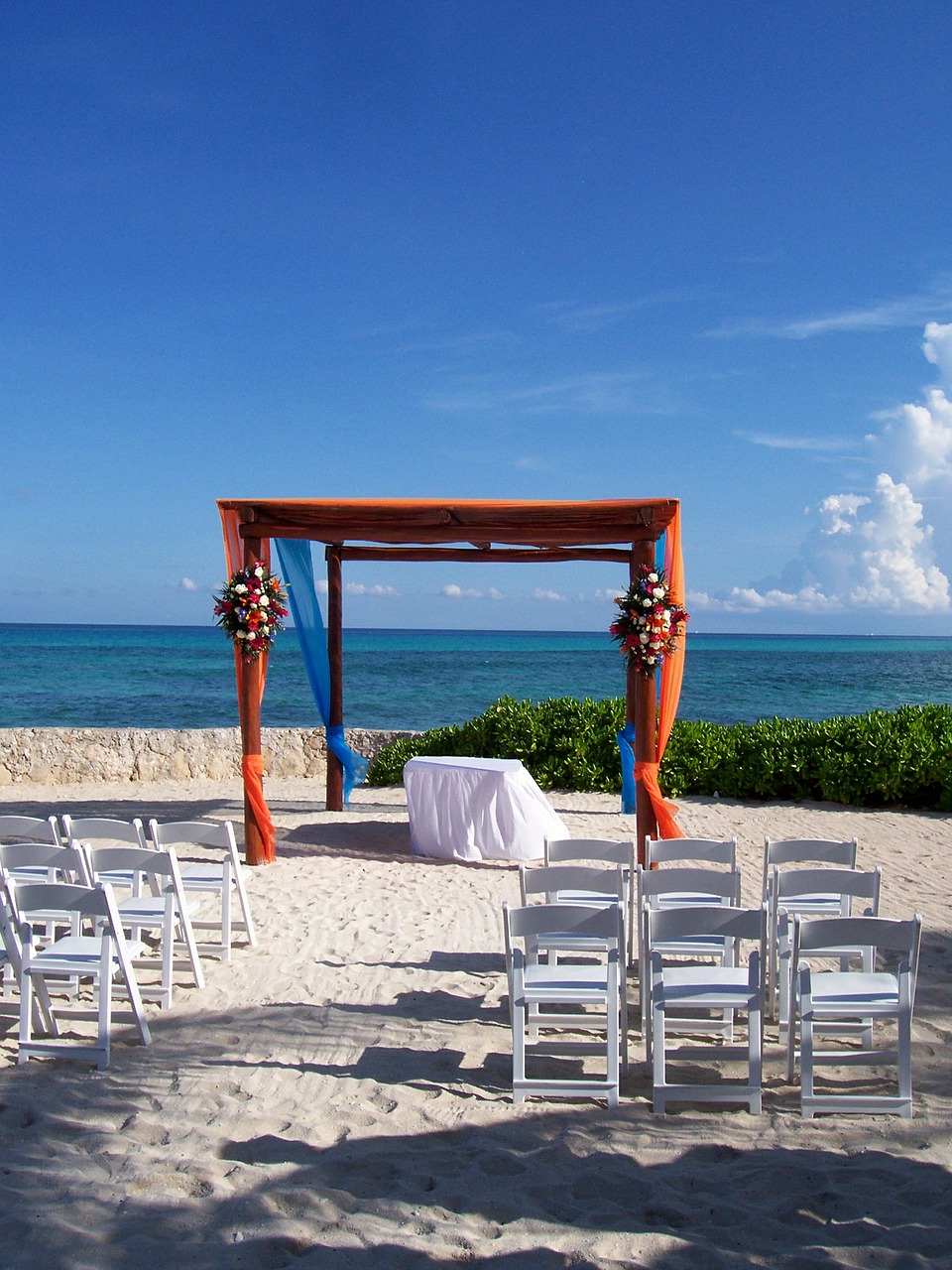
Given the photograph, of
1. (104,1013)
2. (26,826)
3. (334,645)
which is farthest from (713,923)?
(334,645)

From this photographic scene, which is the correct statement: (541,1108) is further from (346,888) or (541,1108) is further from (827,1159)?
(346,888)

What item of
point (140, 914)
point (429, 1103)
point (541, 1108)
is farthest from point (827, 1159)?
point (140, 914)

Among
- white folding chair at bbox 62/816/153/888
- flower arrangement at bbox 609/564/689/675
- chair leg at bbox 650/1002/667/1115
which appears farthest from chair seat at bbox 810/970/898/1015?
flower arrangement at bbox 609/564/689/675

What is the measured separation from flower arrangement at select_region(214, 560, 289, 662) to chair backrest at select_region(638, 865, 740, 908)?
4140mm

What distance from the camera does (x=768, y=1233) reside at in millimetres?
2828

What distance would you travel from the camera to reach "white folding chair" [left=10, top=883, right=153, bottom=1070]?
3998mm

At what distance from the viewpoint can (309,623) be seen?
9.48m

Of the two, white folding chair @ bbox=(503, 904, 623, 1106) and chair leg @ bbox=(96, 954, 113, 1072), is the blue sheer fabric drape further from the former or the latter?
white folding chair @ bbox=(503, 904, 623, 1106)

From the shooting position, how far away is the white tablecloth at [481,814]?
7.98 meters

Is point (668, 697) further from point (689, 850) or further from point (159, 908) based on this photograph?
point (159, 908)

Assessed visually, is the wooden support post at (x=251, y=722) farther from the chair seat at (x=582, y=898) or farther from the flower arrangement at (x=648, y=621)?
the chair seat at (x=582, y=898)

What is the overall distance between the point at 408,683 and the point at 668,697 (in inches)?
1136

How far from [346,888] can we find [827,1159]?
4.37 meters

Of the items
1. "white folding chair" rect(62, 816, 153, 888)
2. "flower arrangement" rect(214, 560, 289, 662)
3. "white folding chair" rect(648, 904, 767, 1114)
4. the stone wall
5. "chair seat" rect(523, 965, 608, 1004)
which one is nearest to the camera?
"white folding chair" rect(648, 904, 767, 1114)
